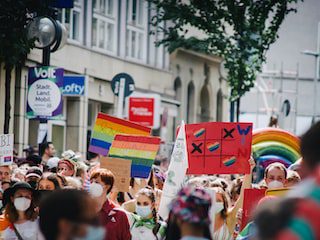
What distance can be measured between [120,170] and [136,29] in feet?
93.1

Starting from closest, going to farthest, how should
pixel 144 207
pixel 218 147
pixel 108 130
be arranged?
pixel 144 207 < pixel 218 147 < pixel 108 130

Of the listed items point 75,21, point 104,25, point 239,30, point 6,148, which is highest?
point 104,25

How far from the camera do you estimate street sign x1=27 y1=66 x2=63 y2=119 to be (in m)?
18.9

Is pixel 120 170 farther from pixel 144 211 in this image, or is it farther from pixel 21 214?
pixel 21 214

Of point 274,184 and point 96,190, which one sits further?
point 274,184

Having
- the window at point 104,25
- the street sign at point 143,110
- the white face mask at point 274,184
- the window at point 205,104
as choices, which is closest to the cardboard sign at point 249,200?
the white face mask at point 274,184

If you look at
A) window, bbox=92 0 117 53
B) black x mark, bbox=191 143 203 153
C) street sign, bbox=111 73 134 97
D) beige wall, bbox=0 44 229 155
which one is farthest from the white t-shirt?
window, bbox=92 0 117 53

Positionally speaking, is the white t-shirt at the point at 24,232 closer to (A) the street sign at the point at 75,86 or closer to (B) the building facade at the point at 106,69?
(A) the street sign at the point at 75,86

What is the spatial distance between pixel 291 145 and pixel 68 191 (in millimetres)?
21101

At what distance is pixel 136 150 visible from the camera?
15.2 m

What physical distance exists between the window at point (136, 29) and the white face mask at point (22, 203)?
100 ft

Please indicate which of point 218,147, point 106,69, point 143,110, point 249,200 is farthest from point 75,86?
point 106,69

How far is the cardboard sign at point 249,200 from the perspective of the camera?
11.1m

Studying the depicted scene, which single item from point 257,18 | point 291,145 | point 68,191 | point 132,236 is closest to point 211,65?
point 257,18
